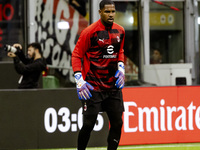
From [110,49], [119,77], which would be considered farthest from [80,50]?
[119,77]

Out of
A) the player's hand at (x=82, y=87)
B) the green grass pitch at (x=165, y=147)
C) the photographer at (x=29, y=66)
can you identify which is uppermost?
the photographer at (x=29, y=66)

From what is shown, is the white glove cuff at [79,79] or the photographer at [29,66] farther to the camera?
the photographer at [29,66]

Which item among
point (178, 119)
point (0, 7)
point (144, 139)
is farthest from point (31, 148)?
point (0, 7)

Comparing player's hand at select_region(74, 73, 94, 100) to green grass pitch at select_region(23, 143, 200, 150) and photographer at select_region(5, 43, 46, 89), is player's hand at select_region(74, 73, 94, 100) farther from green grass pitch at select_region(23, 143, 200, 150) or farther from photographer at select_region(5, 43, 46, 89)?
photographer at select_region(5, 43, 46, 89)

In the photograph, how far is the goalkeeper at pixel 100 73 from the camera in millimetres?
5531

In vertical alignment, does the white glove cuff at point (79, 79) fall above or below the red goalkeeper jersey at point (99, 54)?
below

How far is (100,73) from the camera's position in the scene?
221 inches

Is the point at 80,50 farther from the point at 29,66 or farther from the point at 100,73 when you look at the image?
the point at 29,66

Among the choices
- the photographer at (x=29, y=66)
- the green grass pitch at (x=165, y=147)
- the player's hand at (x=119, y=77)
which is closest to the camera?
the player's hand at (x=119, y=77)

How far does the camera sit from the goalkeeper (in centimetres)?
553

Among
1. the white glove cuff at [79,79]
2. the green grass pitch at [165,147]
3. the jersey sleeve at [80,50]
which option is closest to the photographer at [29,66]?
the green grass pitch at [165,147]

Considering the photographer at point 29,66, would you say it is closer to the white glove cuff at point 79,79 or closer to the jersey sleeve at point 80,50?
the jersey sleeve at point 80,50

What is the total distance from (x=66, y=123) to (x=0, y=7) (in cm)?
398

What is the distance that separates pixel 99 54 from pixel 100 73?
206 millimetres
